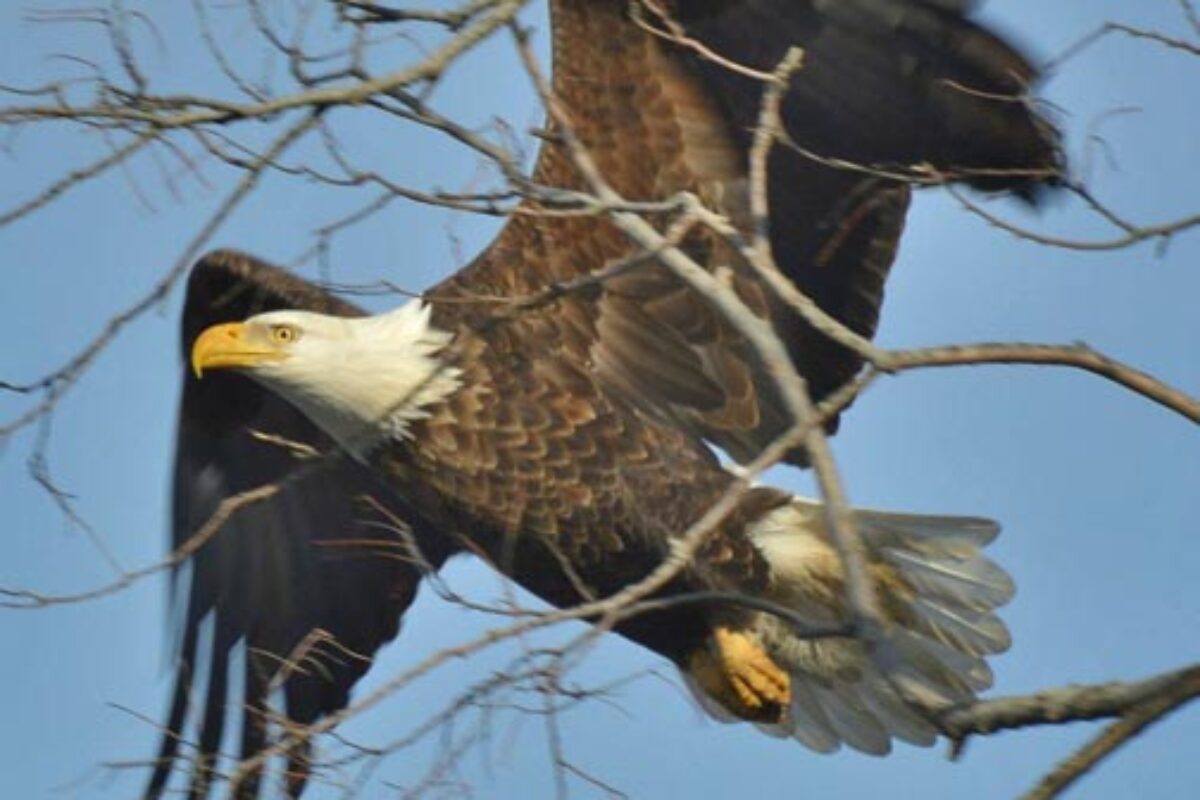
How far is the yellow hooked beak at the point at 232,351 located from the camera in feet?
20.8

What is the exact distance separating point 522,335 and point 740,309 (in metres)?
2.59

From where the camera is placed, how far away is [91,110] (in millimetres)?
4387

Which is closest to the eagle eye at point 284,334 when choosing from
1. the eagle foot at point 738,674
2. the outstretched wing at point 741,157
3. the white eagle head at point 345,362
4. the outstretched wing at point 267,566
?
the white eagle head at point 345,362

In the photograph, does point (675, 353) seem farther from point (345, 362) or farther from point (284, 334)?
point (284, 334)

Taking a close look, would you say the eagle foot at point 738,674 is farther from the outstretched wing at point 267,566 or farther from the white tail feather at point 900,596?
the outstretched wing at point 267,566

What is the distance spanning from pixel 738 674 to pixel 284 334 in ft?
4.43

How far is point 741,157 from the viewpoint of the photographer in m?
6.34

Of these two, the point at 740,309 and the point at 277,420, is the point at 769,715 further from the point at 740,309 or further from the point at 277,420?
the point at 740,309

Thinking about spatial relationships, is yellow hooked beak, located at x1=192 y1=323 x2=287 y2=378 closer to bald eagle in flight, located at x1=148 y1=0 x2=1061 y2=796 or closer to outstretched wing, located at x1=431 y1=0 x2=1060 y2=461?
bald eagle in flight, located at x1=148 y1=0 x2=1061 y2=796

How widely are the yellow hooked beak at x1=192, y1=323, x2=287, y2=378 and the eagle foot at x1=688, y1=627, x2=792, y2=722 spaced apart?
4.10 ft

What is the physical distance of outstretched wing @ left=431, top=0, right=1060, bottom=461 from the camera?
5.86 metres

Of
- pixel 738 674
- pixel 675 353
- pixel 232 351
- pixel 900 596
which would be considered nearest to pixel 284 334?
pixel 232 351

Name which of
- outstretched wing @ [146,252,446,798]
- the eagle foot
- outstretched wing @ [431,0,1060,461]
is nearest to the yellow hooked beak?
outstretched wing @ [431,0,1060,461]

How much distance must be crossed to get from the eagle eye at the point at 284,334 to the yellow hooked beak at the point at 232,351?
0.07ft
